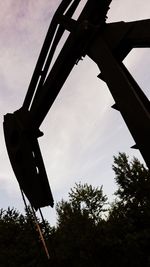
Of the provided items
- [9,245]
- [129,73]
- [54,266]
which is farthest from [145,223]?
[129,73]

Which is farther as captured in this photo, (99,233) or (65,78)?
(99,233)

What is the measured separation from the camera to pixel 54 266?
22.5m

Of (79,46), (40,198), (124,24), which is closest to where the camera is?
(124,24)

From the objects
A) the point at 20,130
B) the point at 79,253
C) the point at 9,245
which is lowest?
the point at 20,130

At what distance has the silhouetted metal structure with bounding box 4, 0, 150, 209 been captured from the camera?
255cm

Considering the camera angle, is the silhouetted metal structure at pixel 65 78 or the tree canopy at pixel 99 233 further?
the tree canopy at pixel 99 233

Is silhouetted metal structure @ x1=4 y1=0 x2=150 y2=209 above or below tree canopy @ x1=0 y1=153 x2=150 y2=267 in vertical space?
below

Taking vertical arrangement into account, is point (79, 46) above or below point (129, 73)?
above

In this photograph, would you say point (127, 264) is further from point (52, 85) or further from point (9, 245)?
point (52, 85)

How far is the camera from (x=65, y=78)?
12.3ft

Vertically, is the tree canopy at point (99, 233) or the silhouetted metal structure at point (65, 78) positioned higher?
the tree canopy at point (99, 233)

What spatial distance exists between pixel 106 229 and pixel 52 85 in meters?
22.5

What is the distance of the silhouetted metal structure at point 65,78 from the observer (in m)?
2.55

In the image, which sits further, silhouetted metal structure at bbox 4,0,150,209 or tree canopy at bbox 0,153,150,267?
tree canopy at bbox 0,153,150,267
